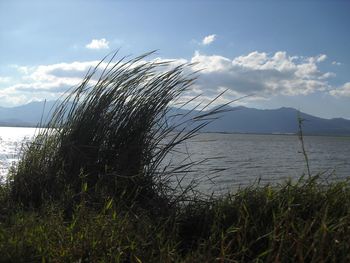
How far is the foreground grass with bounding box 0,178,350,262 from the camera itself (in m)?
2.94

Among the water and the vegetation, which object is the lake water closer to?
the water

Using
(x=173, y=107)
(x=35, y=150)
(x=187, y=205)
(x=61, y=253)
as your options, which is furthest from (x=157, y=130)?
(x=61, y=253)

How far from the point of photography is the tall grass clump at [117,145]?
5.08 m

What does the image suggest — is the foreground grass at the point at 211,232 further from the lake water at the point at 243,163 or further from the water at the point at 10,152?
the water at the point at 10,152

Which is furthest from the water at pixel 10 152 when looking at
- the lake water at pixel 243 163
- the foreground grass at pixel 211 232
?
the foreground grass at pixel 211 232

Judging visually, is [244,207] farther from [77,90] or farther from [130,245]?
[77,90]

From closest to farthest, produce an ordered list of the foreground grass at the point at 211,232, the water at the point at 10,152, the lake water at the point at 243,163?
the foreground grass at the point at 211,232 < the water at the point at 10,152 < the lake water at the point at 243,163

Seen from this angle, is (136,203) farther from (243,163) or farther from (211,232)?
(243,163)

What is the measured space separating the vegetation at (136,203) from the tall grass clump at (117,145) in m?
0.01

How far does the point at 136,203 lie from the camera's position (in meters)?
4.73

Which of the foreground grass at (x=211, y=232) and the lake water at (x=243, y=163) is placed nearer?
the foreground grass at (x=211, y=232)

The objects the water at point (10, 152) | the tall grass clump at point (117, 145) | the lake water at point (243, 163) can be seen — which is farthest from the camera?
the lake water at point (243, 163)

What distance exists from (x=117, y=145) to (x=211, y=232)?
83.9 inches

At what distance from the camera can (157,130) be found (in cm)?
547
